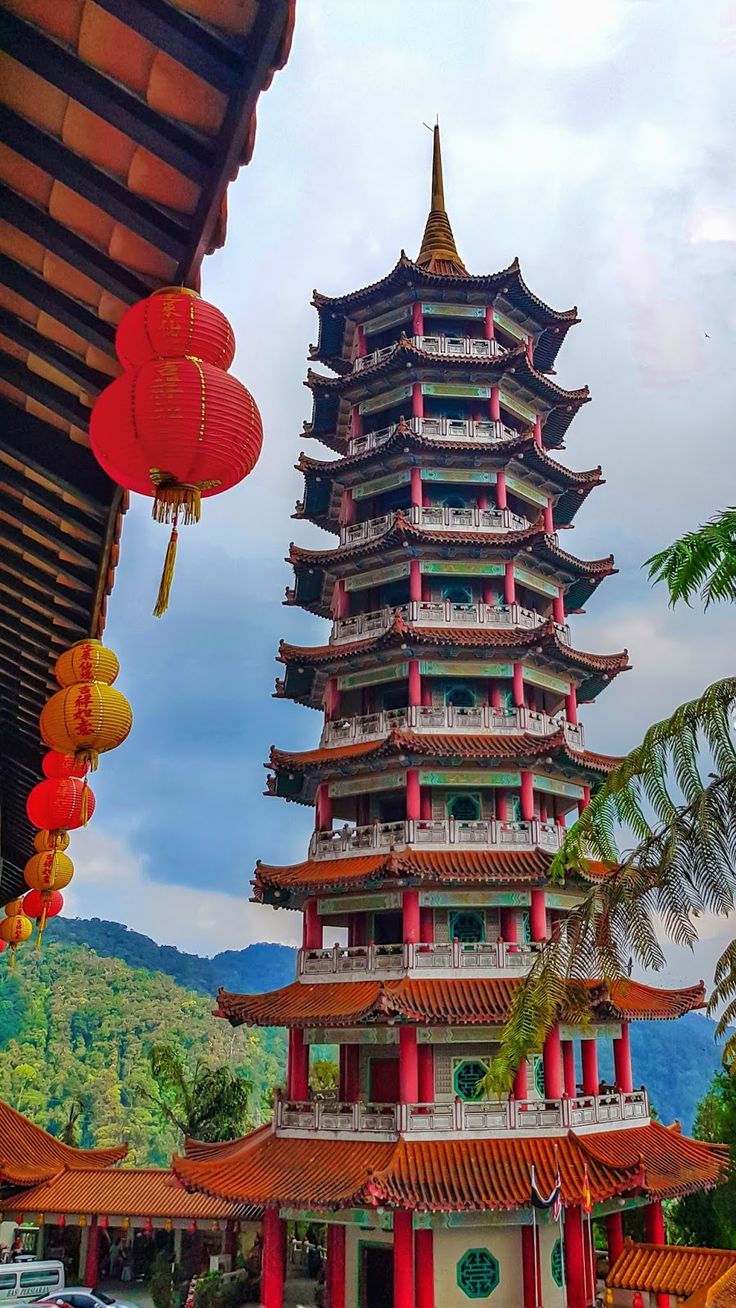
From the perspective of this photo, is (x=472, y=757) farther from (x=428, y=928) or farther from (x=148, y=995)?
(x=148, y=995)

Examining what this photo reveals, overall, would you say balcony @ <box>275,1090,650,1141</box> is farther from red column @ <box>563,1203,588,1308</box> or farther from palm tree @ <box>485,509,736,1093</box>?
palm tree @ <box>485,509,736,1093</box>

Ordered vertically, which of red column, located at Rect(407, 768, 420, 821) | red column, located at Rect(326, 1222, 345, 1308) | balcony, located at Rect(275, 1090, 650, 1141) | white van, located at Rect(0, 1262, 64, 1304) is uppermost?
red column, located at Rect(407, 768, 420, 821)

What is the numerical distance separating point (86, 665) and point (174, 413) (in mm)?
3846

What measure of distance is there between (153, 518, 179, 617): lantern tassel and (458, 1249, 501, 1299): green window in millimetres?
15164

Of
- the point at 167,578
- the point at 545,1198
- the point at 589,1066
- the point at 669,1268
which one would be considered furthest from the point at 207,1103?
the point at 167,578

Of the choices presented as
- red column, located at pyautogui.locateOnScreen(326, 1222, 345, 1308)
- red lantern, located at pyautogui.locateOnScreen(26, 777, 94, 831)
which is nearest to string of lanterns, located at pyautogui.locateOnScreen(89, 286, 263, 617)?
red lantern, located at pyautogui.locateOnScreen(26, 777, 94, 831)

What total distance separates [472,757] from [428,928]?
312 centimetres

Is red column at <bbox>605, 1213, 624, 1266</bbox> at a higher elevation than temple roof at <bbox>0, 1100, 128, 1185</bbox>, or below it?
below

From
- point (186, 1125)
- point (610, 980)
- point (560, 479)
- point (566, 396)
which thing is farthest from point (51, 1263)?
point (566, 396)

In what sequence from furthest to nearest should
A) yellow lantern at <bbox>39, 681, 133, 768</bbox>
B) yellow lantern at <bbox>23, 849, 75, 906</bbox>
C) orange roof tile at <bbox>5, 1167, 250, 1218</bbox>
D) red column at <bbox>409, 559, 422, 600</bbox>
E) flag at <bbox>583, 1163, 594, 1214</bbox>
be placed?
orange roof tile at <bbox>5, 1167, 250, 1218</bbox> < red column at <bbox>409, 559, 422, 600</bbox> < flag at <bbox>583, 1163, 594, 1214</bbox> < yellow lantern at <bbox>23, 849, 75, 906</bbox> < yellow lantern at <bbox>39, 681, 133, 768</bbox>

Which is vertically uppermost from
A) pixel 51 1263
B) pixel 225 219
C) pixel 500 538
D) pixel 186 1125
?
pixel 500 538

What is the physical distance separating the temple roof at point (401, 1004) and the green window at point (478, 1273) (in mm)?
3748

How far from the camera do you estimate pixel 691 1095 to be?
136875mm

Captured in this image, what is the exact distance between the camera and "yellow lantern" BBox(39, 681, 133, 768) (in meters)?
7.20
